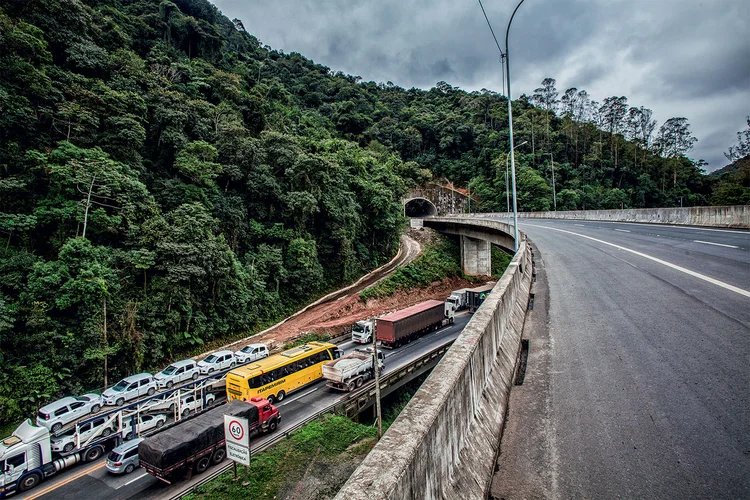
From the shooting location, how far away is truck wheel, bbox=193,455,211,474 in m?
13.6

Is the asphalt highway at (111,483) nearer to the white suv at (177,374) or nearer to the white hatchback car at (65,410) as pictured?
the white hatchback car at (65,410)

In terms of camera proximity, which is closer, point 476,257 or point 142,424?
point 142,424

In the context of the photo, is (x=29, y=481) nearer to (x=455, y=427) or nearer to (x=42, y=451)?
(x=42, y=451)

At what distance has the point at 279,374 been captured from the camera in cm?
1911

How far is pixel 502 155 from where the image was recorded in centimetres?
7581

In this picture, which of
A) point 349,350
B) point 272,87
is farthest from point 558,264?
point 272,87

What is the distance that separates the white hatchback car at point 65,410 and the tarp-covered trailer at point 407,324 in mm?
17075

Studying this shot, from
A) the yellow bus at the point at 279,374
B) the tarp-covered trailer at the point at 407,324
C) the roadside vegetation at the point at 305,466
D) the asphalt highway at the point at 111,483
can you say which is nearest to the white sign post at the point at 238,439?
the roadside vegetation at the point at 305,466

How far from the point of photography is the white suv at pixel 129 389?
19.0 metres

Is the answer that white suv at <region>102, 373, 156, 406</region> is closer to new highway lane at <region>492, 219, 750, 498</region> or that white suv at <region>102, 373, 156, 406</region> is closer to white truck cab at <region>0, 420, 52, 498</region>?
white truck cab at <region>0, 420, 52, 498</region>

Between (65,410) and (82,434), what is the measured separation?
274cm

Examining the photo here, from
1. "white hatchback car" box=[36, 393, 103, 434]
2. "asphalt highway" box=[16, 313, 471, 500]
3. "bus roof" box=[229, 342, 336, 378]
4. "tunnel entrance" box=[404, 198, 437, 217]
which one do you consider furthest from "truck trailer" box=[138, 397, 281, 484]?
"tunnel entrance" box=[404, 198, 437, 217]

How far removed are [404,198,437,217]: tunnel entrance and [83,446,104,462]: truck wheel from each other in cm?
6846

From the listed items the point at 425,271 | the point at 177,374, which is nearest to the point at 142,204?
the point at 177,374
